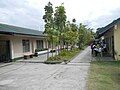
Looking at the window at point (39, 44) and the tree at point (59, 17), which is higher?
the tree at point (59, 17)

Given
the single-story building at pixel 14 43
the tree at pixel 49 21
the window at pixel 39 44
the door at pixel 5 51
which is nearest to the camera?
the single-story building at pixel 14 43

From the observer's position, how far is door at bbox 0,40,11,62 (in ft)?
72.2

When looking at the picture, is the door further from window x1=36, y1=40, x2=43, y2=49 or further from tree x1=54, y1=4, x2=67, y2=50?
window x1=36, y1=40, x2=43, y2=49

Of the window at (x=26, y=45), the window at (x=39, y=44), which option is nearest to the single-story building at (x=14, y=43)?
the window at (x=26, y=45)

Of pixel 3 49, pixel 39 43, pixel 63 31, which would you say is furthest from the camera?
pixel 39 43

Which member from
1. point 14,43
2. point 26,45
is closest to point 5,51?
point 14,43

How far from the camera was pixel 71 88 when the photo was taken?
9.63 metres

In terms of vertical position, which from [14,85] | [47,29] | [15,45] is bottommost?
[14,85]

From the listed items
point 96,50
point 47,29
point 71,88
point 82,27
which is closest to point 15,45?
point 47,29

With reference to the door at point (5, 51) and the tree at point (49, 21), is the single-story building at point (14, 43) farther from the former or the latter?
the tree at point (49, 21)

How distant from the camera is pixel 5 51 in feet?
73.0

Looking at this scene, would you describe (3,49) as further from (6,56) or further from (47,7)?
(47,7)

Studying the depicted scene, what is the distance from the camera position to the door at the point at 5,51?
22.0m

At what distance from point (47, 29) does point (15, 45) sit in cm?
386
